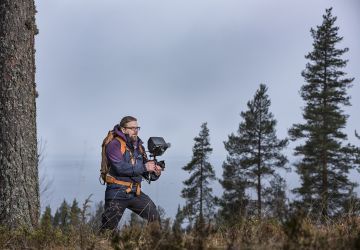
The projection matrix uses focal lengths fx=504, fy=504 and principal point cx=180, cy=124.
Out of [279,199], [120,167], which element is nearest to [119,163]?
[120,167]

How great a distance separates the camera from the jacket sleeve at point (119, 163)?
7027 mm

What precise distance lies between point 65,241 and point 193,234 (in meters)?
1.82

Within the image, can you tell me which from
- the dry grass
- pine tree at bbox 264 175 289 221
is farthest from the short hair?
pine tree at bbox 264 175 289 221

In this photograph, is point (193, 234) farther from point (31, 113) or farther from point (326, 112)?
point (326, 112)

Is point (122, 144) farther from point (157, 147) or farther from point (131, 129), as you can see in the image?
point (157, 147)

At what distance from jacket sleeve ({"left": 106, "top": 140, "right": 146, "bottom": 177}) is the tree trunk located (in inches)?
41.0

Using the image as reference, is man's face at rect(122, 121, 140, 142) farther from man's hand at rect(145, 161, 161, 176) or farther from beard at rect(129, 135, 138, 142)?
man's hand at rect(145, 161, 161, 176)

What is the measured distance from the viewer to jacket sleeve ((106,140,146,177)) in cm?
703

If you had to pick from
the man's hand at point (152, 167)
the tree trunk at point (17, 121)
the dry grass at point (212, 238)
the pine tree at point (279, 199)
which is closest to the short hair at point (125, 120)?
the man's hand at point (152, 167)

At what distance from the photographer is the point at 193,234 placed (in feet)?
13.3

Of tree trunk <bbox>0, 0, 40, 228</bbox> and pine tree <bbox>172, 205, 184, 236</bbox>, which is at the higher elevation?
tree trunk <bbox>0, 0, 40, 228</bbox>

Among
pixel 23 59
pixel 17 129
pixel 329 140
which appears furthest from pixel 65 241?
pixel 329 140

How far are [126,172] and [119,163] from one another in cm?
16

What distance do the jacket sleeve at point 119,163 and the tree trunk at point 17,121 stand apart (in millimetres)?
1040
